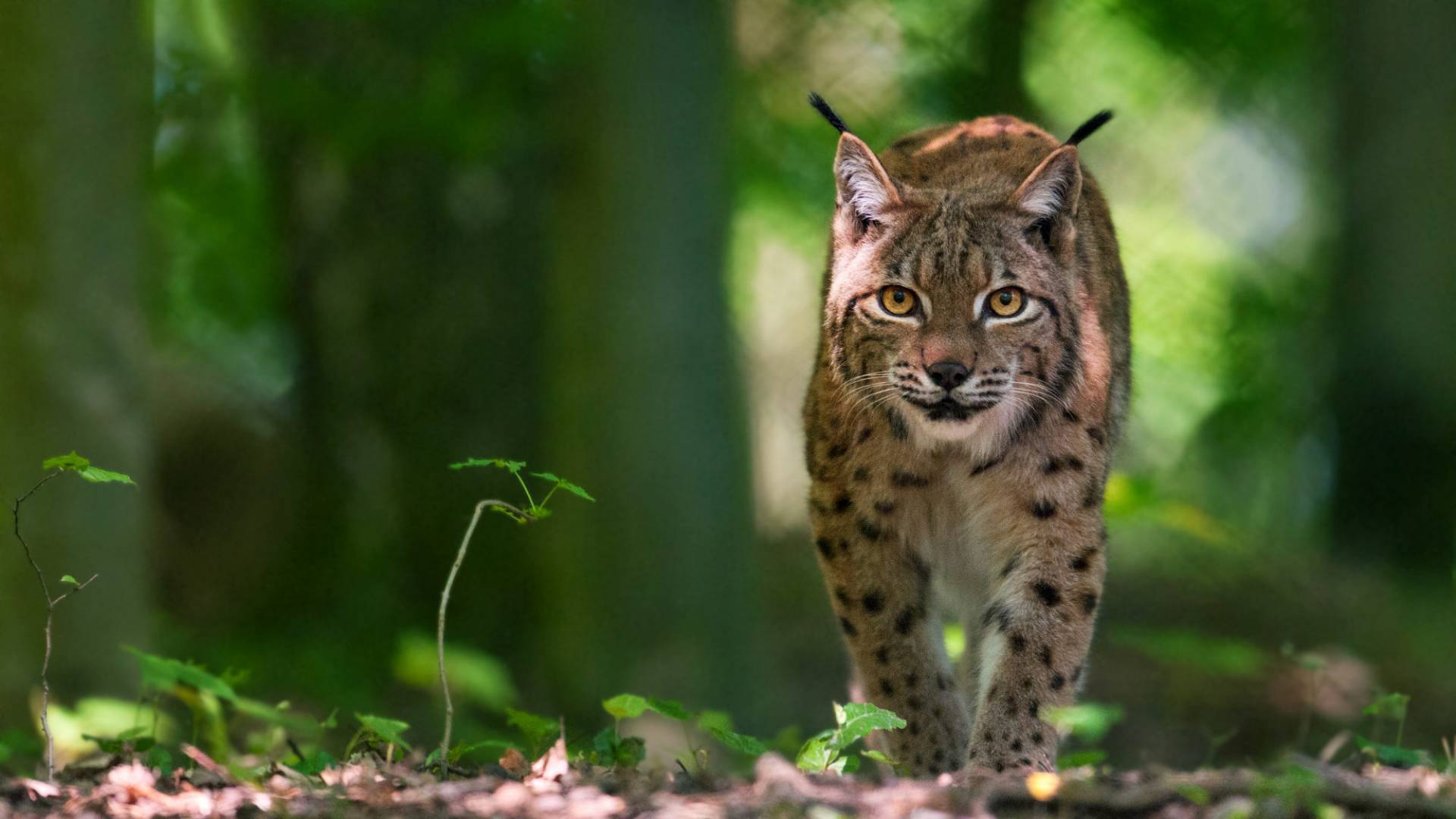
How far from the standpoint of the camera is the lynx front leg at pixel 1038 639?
4.00 m

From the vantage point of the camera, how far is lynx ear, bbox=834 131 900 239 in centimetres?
421

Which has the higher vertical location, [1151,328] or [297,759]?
[1151,328]

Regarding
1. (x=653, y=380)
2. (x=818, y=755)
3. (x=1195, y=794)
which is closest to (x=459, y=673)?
(x=653, y=380)

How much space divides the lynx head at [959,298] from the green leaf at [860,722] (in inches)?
33.0

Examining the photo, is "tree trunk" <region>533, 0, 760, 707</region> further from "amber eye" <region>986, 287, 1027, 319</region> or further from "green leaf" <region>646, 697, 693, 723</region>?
"green leaf" <region>646, 697, 693, 723</region>

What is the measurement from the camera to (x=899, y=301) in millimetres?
4141

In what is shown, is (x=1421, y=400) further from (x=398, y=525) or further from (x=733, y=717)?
(x=398, y=525)

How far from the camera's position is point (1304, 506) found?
11383mm

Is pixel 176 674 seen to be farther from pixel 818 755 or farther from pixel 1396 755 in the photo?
pixel 1396 755

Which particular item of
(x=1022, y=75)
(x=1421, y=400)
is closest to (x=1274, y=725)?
(x=1421, y=400)

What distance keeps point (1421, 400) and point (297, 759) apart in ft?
Answer: 26.6

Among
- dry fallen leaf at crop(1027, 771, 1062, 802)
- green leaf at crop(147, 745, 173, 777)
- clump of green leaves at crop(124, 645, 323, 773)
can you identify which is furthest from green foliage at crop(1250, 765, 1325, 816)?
green leaf at crop(147, 745, 173, 777)

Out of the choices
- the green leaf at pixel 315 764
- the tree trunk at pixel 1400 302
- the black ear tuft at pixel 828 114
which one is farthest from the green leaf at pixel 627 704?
the tree trunk at pixel 1400 302

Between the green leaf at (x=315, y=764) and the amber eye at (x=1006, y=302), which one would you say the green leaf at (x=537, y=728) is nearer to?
the green leaf at (x=315, y=764)
